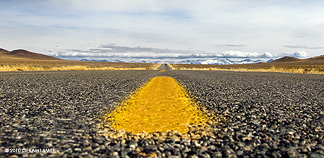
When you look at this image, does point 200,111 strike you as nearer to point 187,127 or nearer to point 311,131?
point 187,127

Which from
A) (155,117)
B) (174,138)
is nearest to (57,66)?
(155,117)

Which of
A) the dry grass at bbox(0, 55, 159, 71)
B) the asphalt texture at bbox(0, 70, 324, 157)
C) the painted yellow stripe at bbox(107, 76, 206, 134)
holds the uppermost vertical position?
the dry grass at bbox(0, 55, 159, 71)

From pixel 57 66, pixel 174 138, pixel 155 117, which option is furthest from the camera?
pixel 57 66

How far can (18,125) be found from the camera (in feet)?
17.9

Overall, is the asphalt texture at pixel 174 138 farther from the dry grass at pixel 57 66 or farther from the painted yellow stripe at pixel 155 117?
the dry grass at pixel 57 66

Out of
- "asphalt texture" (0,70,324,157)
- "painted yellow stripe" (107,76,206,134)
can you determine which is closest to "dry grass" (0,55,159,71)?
"asphalt texture" (0,70,324,157)

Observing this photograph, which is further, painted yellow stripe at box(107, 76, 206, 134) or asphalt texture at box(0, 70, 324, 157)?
painted yellow stripe at box(107, 76, 206, 134)

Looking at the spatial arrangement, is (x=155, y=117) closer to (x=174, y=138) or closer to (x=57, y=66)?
(x=174, y=138)

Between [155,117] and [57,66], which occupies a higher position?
[57,66]

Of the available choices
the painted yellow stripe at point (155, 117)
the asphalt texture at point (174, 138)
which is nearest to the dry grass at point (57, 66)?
the asphalt texture at point (174, 138)

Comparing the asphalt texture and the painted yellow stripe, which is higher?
the asphalt texture

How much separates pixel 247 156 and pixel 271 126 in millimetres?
2110

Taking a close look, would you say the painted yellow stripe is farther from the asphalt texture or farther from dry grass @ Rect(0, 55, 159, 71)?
dry grass @ Rect(0, 55, 159, 71)

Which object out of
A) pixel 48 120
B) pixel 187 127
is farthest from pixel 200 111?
pixel 48 120
